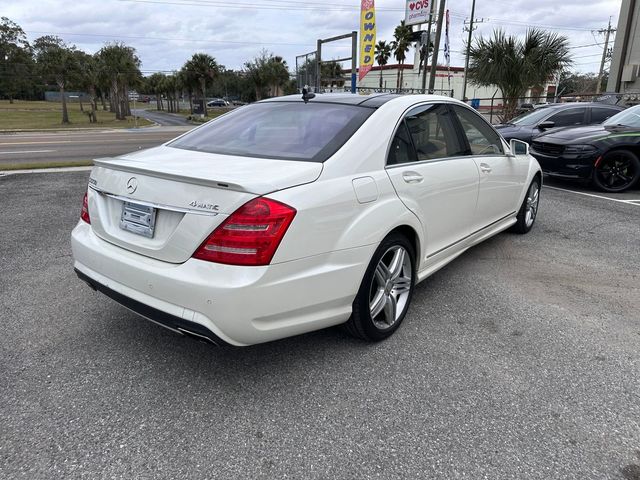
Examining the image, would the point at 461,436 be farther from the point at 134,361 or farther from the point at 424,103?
the point at 424,103

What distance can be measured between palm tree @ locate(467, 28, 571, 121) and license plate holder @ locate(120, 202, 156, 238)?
56.0 ft

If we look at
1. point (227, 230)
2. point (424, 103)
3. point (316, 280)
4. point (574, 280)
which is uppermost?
point (424, 103)

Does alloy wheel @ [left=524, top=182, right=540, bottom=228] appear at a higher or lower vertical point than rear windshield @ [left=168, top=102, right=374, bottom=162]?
lower

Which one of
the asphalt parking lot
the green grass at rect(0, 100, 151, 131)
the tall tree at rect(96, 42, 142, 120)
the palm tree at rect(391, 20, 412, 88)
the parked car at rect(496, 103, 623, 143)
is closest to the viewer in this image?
the asphalt parking lot

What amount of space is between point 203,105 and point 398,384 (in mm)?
52003

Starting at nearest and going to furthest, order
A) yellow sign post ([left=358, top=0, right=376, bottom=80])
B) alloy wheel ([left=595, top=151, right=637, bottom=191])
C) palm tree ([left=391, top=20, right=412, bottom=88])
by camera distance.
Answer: alloy wheel ([left=595, top=151, right=637, bottom=191]), yellow sign post ([left=358, top=0, right=376, bottom=80]), palm tree ([left=391, top=20, right=412, bottom=88])

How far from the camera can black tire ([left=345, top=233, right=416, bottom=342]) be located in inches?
111

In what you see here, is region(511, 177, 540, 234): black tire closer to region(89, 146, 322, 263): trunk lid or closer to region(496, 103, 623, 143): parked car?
region(89, 146, 322, 263): trunk lid

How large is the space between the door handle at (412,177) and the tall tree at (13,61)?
10133 cm

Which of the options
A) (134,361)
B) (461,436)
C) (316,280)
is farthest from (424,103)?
(134,361)

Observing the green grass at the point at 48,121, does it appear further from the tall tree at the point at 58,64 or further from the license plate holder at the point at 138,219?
the license plate holder at the point at 138,219

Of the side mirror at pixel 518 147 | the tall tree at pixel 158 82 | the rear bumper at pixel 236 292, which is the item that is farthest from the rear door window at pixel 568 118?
the tall tree at pixel 158 82

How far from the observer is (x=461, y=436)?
2277 mm

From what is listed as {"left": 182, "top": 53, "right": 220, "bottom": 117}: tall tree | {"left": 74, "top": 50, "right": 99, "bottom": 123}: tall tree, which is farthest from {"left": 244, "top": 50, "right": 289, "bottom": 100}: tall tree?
{"left": 74, "top": 50, "right": 99, "bottom": 123}: tall tree
